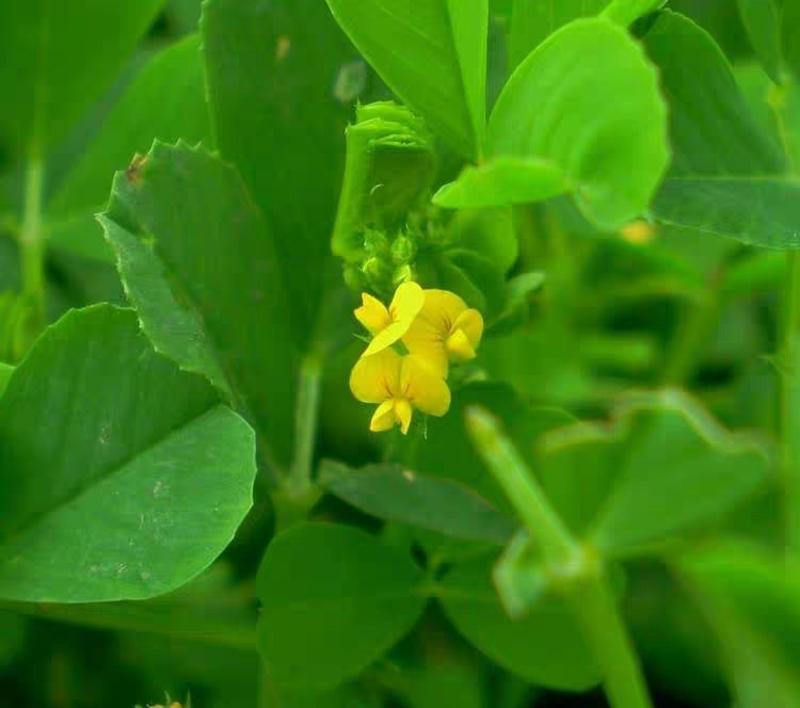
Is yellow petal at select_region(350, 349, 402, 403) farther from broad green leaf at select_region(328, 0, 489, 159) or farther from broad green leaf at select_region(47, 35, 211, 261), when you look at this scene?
broad green leaf at select_region(47, 35, 211, 261)

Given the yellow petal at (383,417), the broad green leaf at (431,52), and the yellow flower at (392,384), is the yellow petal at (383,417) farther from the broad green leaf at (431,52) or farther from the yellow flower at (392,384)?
the broad green leaf at (431,52)

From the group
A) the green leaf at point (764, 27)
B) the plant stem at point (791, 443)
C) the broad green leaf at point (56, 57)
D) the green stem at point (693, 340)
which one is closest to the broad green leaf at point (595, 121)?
the plant stem at point (791, 443)

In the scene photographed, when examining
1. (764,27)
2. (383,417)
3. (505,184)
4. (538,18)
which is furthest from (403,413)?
(764,27)

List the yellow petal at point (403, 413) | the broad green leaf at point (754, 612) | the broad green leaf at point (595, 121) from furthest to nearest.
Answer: the yellow petal at point (403, 413), the broad green leaf at point (595, 121), the broad green leaf at point (754, 612)

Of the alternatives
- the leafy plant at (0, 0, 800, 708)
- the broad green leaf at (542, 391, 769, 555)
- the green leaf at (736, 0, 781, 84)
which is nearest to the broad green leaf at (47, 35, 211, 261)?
the leafy plant at (0, 0, 800, 708)

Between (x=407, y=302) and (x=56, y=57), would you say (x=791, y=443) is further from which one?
(x=56, y=57)

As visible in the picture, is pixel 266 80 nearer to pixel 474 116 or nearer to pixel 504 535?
pixel 474 116
